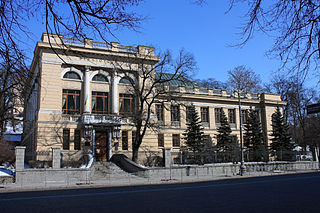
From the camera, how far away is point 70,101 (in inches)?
Answer: 1324

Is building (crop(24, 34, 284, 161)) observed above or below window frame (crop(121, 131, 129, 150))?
above

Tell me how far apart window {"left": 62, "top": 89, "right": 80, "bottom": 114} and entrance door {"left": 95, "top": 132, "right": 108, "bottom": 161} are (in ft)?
12.3

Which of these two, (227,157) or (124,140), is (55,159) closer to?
(124,140)

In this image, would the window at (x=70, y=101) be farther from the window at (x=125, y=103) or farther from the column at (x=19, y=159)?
the column at (x=19, y=159)

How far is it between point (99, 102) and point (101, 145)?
5.09m

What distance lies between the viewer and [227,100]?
1907 inches

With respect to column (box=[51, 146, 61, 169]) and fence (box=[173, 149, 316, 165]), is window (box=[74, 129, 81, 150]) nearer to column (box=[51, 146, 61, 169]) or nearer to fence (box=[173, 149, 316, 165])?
column (box=[51, 146, 61, 169])

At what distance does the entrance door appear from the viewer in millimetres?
33856

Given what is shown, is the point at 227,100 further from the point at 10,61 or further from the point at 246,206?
the point at 10,61

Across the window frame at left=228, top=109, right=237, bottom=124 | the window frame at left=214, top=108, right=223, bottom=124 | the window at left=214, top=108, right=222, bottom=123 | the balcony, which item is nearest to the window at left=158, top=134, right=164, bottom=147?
the balcony

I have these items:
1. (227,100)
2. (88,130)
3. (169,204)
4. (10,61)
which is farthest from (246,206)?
(227,100)

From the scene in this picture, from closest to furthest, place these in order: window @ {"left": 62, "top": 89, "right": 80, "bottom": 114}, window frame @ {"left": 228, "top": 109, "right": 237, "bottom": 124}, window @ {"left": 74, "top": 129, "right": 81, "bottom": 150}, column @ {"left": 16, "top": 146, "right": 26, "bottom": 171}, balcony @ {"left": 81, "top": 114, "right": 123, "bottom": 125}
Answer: column @ {"left": 16, "top": 146, "right": 26, "bottom": 171}, balcony @ {"left": 81, "top": 114, "right": 123, "bottom": 125}, window @ {"left": 74, "top": 129, "right": 81, "bottom": 150}, window @ {"left": 62, "top": 89, "right": 80, "bottom": 114}, window frame @ {"left": 228, "top": 109, "right": 237, "bottom": 124}

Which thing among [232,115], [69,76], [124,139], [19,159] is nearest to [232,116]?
[232,115]

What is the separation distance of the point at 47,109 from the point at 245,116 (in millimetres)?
32903
